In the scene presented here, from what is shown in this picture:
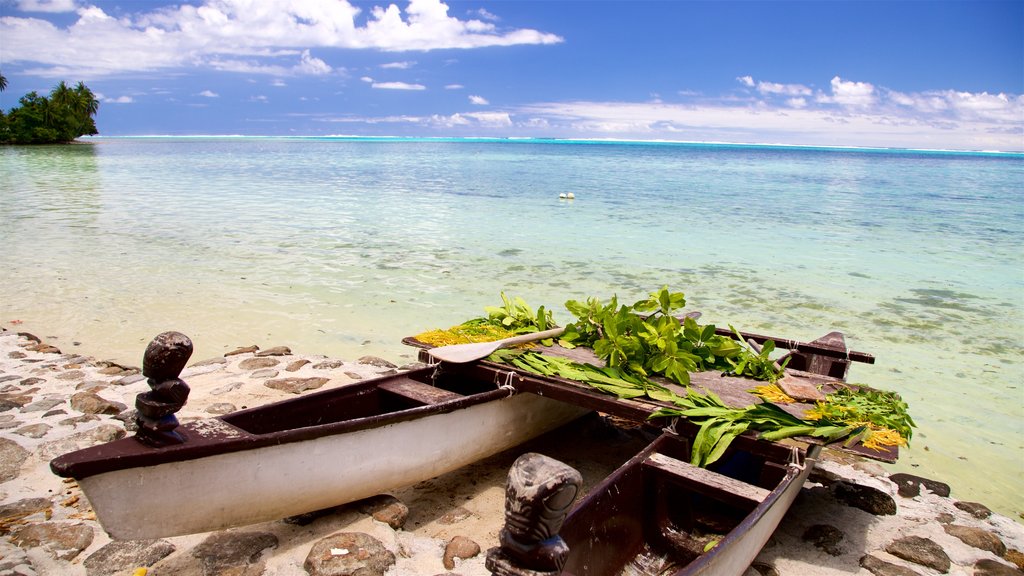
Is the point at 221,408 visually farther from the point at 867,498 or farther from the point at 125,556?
the point at 867,498

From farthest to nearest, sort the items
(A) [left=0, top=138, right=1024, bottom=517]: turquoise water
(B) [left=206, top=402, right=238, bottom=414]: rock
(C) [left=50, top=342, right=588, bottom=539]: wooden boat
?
(A) [left=0, top=138, right=1024, bottom=517]: turquoise water, (B) [left=206, top=402, right=238, bottom=414]: rock, (C) [left=50, top=342, right=588, bottom=539]: wooden boat

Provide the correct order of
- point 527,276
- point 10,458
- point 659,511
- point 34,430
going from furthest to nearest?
1. point 527,276
2. point 34,430
3. point 10,458
4. point 659,511

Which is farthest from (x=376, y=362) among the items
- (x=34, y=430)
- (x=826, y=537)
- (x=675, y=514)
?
(x=826, y=537)

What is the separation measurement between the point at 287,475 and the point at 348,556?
55 cm

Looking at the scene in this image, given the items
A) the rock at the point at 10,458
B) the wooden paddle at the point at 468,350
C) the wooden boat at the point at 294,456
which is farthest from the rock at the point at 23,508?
the wooden paddle at the point at 468,350

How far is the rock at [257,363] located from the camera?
6.87 metres

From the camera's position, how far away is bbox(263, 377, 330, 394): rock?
6297mm

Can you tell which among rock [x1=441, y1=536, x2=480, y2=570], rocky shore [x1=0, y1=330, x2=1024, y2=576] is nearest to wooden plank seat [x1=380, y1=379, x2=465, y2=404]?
rocky shore [x1=0, y1=330, x2=1024, y2=576]

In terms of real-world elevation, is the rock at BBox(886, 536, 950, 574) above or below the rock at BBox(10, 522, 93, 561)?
below

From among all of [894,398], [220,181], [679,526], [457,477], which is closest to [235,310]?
[457,477]

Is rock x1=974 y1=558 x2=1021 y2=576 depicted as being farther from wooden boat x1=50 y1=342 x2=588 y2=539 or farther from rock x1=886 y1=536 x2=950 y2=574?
wooden boat x1=50 y1=342 x2=588 y2=539

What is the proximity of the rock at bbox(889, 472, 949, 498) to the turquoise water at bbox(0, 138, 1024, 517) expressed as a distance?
0.82 feet

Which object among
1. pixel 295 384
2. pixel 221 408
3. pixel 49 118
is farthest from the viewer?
pixel 49 118

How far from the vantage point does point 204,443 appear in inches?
126
